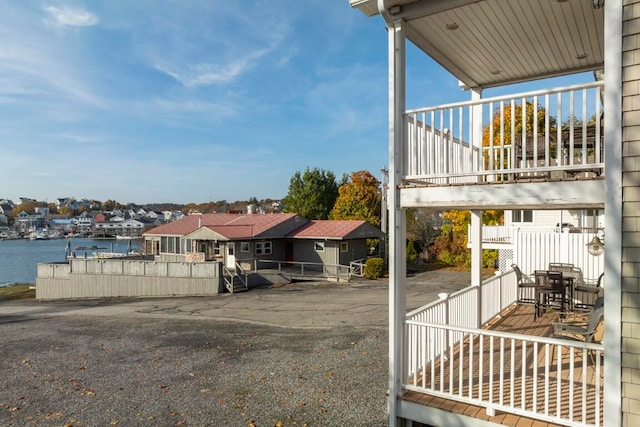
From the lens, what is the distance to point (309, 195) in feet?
137

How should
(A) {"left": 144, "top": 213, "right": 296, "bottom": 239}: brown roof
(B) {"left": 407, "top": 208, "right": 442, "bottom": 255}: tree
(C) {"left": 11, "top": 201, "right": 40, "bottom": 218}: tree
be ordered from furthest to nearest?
(C) {"left": 11, "top": 201, "right": 40, "bottom": 218}: tree
(B) {"left": 407, "top": 208, "right": 442, "bottom": 255}: tree
(A) {"left": 144, "top": 213, "right": 296, "bottom": 239}: brown roof

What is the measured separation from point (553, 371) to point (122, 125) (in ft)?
119

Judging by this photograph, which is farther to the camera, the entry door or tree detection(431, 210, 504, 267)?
tree detection(431, 210, 504, 267)

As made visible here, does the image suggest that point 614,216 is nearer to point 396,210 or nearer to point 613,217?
point 613,217

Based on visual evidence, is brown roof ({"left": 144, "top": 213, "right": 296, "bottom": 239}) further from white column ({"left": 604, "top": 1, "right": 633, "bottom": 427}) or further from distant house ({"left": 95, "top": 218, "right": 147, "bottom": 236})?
distant house ({"left": 95, "top": 218, "right": 147, "bottom": 236})

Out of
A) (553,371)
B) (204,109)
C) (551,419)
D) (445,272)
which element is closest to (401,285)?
(551,419)

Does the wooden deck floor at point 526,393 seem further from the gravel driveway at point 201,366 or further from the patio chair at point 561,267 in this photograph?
the patio chair at point 561,267

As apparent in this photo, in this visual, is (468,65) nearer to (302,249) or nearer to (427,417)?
(427,417)

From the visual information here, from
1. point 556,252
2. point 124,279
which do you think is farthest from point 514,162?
point 124,279

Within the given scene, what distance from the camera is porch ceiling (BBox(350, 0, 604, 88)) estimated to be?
4.95 meters

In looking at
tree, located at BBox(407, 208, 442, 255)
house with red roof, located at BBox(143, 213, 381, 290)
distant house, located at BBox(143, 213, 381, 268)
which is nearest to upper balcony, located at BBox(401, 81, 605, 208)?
house with red roof, located at BBox(143, 213, 381, 290)

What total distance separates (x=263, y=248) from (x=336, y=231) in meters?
5.02

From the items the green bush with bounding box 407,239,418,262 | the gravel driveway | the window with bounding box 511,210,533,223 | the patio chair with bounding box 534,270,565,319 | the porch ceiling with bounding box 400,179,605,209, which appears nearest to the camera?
the porch ceiling with bounding box 400,179,605,209

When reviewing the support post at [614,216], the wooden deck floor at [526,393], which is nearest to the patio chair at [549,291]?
the wooden deck floor at [526,393]
